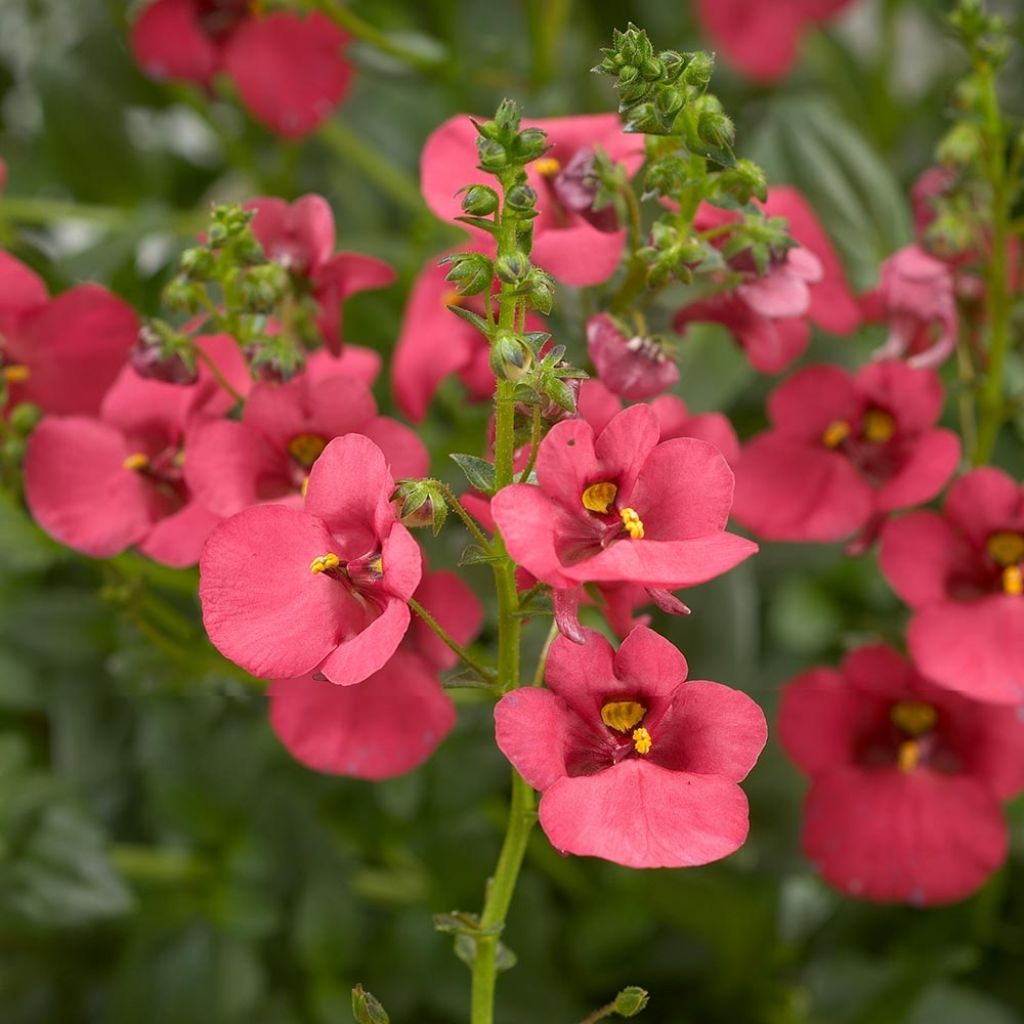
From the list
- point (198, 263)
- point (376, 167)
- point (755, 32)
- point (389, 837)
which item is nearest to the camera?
point (198, 263)

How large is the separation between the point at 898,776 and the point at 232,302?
0.32 meters

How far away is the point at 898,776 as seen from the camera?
0.59 m

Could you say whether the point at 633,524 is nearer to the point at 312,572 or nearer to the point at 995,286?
the point at 312,572

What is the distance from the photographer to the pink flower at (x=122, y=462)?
1.67ft

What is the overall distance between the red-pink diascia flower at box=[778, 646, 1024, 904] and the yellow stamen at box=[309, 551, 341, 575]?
0.26 meters

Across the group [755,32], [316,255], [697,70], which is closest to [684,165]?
[697,70]

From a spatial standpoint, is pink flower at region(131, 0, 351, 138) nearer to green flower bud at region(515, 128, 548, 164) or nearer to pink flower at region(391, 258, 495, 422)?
pink flower at region(391, 258, 495, 422)

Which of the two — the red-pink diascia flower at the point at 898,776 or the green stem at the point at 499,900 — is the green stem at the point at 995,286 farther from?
the green stem at the point at 499,900

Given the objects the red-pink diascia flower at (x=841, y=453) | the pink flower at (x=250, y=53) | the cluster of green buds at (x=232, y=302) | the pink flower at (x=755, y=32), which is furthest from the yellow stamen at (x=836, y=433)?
the pink flower at (x=755, y=32)

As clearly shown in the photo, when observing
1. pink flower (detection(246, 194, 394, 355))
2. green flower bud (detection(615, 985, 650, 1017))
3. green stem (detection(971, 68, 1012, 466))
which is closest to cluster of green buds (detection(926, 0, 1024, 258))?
green stem (detection(971, 68, 1012, 466))

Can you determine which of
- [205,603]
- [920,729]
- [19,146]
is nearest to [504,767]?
[920,729]

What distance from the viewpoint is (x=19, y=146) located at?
3.08ft

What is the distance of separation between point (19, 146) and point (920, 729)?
0.66 meters

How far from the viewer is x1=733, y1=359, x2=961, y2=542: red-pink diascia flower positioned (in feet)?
1.81
